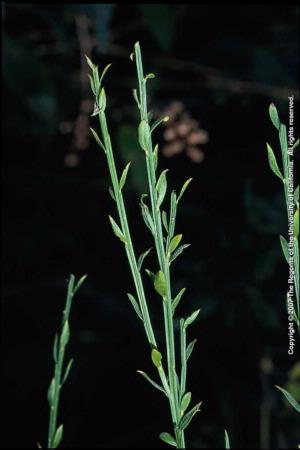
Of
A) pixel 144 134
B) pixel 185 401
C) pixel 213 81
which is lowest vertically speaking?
pixel 185 401

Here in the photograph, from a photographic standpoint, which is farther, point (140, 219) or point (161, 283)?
point (140, 219)

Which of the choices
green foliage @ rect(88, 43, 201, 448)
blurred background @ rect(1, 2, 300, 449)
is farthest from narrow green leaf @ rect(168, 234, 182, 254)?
blurred background @ rect(1, 2, 300, 449)

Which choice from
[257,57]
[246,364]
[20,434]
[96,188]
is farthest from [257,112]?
[20,434]

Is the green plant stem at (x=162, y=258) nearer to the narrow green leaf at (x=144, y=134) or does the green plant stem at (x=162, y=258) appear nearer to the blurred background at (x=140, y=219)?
the narrow green leaf at (x=144, y=134)

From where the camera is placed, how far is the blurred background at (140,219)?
103 cm

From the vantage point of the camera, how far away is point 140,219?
116 centimetres

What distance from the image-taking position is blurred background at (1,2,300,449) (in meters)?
1.03

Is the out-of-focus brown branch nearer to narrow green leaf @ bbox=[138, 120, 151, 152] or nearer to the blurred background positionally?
the blurred background

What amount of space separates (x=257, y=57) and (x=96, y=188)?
0.33 meters

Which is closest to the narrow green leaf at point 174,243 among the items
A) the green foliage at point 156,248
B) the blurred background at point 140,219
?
the green foliage at point 156,248

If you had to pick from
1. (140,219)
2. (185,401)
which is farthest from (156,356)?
(140,219)

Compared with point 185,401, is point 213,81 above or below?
above

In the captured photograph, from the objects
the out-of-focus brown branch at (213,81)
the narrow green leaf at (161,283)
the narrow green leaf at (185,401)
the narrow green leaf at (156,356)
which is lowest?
the narrow green leaf at (185,401)

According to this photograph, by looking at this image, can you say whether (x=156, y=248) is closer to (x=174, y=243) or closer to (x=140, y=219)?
(x=174, y=243)
